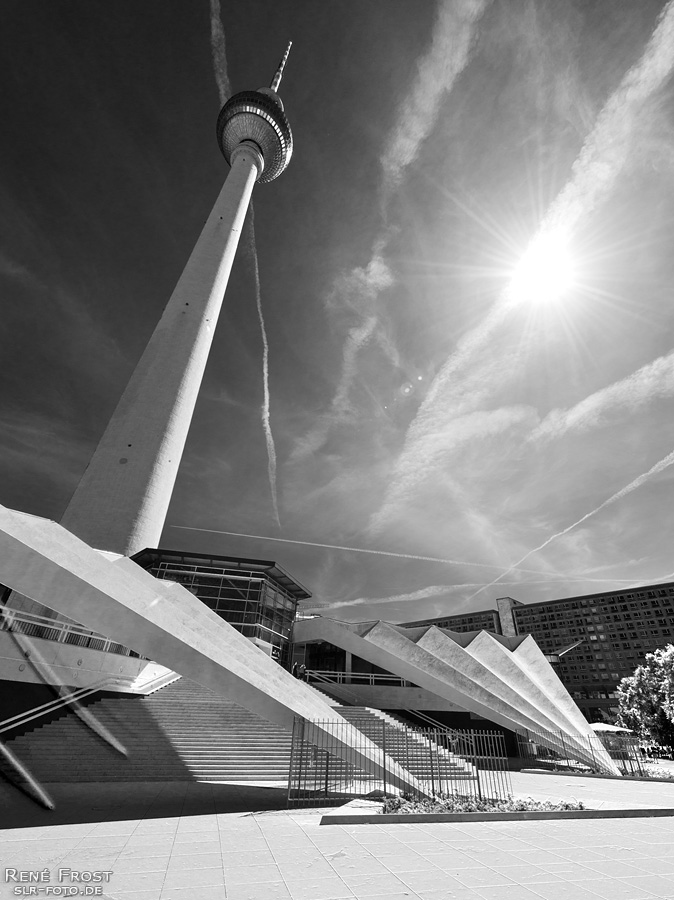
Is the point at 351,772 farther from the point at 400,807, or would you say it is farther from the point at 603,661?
the point at 603,661

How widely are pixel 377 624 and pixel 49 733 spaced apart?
722 inches

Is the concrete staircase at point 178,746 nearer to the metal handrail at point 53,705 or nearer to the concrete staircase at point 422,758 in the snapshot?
the concrete staircase at point 422,758

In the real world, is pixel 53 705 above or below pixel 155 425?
below

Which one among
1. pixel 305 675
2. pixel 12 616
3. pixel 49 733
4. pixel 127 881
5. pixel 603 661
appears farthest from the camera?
pixel 603 661

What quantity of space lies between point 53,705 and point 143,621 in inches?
343

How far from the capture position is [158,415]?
90.9 feet

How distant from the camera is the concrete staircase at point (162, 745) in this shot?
1244 centimetres

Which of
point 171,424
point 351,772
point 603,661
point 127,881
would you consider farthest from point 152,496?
point 603,661

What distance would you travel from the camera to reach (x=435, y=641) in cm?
2598

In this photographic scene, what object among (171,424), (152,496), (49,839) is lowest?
(49,839)

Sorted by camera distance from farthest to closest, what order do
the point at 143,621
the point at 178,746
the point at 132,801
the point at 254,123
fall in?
the point at 254,123
the point at 178,746
the point at 143,621
the point at 132,801

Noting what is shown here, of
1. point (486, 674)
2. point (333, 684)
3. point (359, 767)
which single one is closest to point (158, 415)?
point (333, 684)

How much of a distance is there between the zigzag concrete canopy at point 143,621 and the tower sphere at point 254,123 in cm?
→ 5220

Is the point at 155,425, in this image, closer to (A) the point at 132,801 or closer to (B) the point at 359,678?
(A) the point at 132,801
